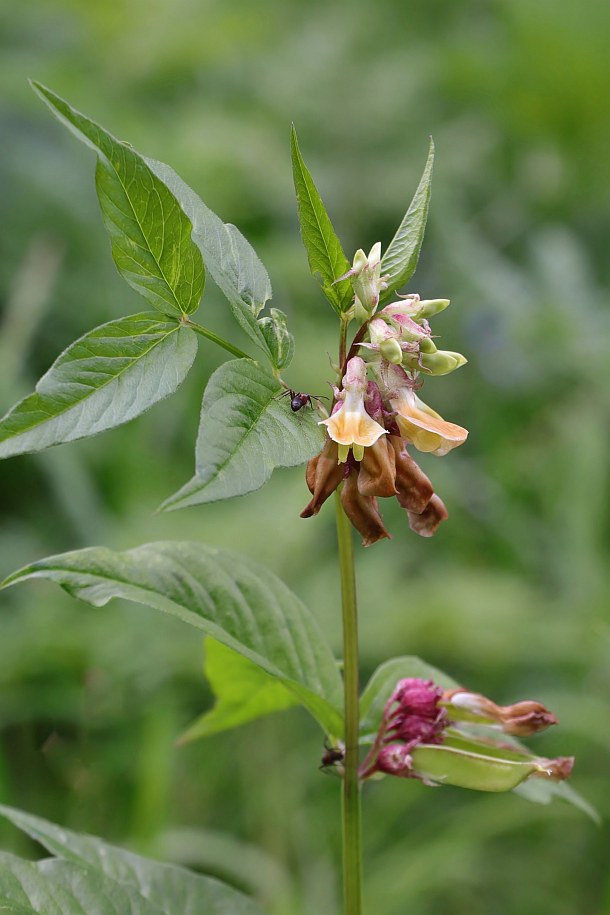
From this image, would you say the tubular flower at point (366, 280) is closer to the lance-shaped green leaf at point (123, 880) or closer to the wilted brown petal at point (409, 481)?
the wilted brown petal at point (409, 481)

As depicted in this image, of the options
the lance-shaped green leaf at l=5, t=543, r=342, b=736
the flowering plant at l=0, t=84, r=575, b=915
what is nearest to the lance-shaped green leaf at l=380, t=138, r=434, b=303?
the flowering plant at l=0, t=84, r=575, b=915

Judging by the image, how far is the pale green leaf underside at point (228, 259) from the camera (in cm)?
61

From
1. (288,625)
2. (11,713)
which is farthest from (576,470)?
(288,625)

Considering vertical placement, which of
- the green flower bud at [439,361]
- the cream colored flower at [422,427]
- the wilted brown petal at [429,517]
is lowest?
the wilted brown petal at [429,517]

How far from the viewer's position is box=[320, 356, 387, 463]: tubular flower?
0.57 meters

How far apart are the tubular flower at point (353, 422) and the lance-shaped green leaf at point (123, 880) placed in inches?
13.1

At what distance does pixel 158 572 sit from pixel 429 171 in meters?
0.31

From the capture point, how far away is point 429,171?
2.05ft

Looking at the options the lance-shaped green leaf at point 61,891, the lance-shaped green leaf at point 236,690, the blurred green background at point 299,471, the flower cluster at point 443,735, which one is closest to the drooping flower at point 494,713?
the flower cluster at point 443,735

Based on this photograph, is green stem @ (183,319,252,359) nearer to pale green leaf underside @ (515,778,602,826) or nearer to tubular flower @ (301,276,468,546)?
tubular flower @ (301,276,468,546)

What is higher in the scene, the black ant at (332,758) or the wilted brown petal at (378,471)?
the wilted brown petal at (378,471)

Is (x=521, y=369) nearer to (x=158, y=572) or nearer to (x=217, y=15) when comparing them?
(x=217, y=15)

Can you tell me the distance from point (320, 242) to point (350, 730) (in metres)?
0.34

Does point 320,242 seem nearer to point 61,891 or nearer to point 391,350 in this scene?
point 391,350
